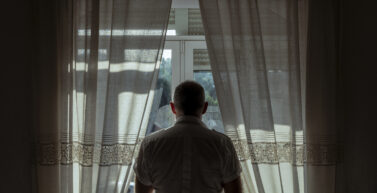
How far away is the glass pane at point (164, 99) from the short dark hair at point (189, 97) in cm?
42

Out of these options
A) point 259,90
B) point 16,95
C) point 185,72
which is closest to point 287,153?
point 259,90

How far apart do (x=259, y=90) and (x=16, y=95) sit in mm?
1370

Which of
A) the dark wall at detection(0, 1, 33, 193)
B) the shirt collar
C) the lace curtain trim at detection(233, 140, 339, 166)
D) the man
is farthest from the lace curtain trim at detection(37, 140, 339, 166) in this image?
the shirt collar

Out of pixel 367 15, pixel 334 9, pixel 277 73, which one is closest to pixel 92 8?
pixel 277 73

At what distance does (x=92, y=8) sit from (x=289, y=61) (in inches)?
44.9

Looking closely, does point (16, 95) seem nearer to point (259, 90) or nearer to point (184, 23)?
point (184, 23)

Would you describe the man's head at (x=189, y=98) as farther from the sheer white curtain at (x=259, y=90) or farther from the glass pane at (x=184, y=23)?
the glass pane at (x=184, y=23)

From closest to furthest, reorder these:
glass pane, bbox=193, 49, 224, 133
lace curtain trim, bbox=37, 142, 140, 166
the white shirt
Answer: the white shirt → lace curtain trim, bbox=37, 142, 140, 166 → glass pane, bbox=193, 49, 224, 133

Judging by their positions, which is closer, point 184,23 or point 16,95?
point 16,95

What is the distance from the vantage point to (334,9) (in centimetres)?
223

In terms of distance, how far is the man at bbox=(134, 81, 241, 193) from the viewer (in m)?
1.86

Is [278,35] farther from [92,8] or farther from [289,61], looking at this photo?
[92,8]

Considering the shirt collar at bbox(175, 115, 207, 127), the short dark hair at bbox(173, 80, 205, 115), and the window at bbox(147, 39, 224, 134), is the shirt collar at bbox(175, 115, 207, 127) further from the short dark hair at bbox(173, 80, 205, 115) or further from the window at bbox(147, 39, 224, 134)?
the window at bbox(147, 39, 224, 134)

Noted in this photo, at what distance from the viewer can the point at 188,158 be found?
1.87 meters
